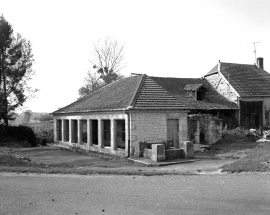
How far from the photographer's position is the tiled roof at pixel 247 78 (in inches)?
1118

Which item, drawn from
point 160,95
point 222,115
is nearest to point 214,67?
point 222,115

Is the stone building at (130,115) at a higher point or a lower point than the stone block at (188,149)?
higher

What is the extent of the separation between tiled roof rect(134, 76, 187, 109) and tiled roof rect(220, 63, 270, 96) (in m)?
13.2

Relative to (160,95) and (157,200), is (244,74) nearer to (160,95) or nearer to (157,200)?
(160,95)

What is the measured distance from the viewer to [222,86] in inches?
1161

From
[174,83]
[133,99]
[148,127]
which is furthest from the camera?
[174,83]

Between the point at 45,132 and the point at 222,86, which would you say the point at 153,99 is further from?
the point at 45,132

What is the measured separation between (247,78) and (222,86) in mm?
3082

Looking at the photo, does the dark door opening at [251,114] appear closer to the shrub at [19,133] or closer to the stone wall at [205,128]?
the stone wall at [205,128]

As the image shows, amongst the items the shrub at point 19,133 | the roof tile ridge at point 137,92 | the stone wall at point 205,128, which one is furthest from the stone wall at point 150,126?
the shrub at point 19,133

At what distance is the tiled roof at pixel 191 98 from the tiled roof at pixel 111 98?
7.43 metres

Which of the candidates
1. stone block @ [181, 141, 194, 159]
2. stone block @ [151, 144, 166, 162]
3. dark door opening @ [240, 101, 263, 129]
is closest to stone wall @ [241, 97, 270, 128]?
dark door opening @ [240, 101, 263, 129]

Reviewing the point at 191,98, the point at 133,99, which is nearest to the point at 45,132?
the point at 191,98

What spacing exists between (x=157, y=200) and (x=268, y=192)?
2870 mm
